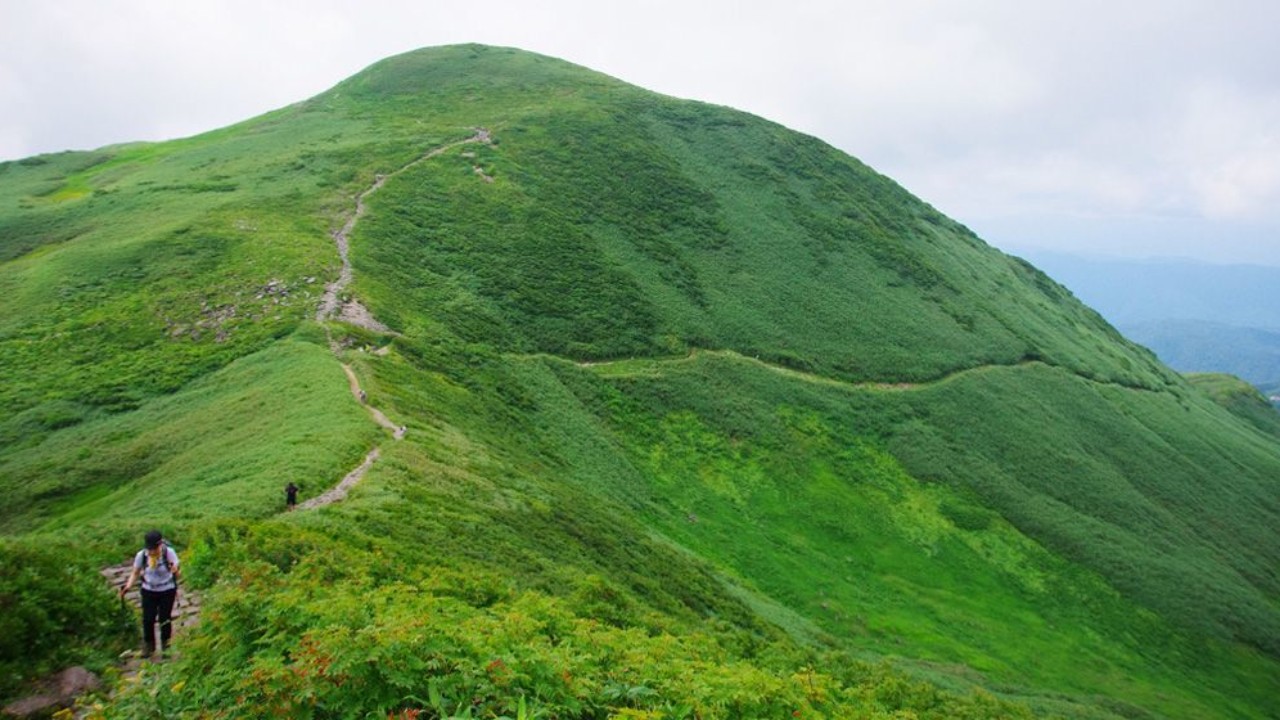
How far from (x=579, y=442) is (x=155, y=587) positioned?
138 ft

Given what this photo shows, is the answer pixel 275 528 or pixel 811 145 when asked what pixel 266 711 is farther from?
pixel 811 145

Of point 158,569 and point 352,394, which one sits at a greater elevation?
point 158,569

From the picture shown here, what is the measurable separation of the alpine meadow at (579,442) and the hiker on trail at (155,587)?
2.04 ft

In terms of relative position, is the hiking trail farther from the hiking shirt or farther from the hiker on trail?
the hiking shirt

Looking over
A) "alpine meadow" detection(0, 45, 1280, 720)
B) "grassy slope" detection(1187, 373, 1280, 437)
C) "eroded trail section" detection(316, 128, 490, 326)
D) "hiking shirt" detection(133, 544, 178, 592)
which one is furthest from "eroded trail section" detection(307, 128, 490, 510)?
"grassy slope" detection(1187, 373, 1280, 437)

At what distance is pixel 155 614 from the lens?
1302 cm

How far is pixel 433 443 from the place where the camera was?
35312 millimetres

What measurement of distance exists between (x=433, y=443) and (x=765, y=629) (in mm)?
19039

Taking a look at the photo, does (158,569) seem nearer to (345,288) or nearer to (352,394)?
(352,394)

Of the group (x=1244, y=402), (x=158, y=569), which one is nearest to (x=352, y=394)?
(x=158, y=569)

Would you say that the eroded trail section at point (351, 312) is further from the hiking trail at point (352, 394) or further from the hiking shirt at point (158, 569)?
the hiking shirt at point (158, 569)

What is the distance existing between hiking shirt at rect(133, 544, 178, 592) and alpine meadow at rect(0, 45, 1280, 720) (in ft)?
3.36

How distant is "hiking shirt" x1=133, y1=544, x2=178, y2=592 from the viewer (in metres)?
12.8

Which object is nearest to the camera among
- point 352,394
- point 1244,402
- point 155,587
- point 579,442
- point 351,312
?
point 155,587
